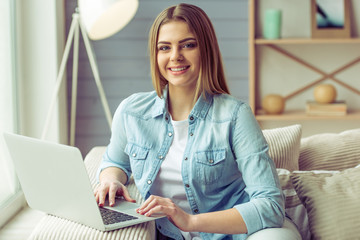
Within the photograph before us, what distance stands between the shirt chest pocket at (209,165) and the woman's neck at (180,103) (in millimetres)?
170

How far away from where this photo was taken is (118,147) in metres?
1.84

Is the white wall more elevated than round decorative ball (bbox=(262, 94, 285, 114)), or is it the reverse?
the white wall

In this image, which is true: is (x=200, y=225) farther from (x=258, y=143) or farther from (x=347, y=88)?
(x=347, y=88)

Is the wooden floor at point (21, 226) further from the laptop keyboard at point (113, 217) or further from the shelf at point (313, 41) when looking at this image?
the shelf at point (313, 41)

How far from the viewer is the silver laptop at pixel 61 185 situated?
129 centimetres

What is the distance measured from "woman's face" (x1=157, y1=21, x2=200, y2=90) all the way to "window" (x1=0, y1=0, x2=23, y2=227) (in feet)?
5.17

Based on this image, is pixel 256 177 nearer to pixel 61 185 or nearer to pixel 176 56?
pixel 176 56

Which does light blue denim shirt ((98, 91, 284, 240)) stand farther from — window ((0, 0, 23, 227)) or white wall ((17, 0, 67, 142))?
white wall ((17, 0, 67, 142))

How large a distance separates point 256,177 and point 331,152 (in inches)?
30.4

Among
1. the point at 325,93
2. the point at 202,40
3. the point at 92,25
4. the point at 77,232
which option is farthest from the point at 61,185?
the point at 325,93

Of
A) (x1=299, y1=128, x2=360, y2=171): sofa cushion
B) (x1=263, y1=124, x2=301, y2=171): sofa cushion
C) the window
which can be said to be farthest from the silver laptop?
the window

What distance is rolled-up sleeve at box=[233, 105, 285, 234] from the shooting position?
1.48 metres

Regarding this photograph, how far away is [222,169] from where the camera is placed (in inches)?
64.5

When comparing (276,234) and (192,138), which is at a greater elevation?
(192,138)
